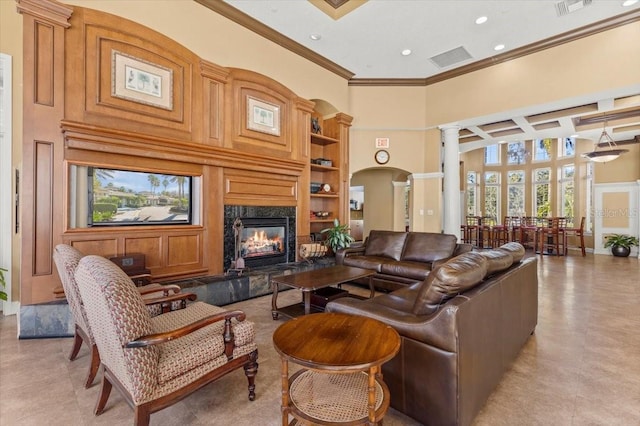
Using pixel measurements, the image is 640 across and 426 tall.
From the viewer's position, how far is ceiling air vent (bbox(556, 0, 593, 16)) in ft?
13.7

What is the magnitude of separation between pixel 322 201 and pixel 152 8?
409cm

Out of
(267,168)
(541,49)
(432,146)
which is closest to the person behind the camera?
(267,168)

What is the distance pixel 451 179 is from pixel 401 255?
290cm

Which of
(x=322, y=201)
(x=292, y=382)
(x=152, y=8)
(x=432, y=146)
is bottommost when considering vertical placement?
(x=292, y=382)

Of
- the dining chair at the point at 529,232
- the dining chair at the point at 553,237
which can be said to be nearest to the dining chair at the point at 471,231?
the dining chair at the point at 529,232

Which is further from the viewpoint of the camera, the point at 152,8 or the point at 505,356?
the point at 152,8

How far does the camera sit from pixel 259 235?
478 centimetres

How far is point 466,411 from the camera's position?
61.9 inches

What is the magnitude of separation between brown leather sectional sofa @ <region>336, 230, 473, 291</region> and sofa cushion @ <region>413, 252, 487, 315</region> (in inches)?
93.6

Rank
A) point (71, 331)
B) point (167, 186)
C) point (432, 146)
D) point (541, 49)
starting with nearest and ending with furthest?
point (71, 331), point (167, 186), point (541, 49), point (432, 146)

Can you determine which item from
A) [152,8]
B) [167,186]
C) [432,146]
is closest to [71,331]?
[167,186]

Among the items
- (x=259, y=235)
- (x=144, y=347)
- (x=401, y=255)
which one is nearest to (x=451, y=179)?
(x=401, y=255)

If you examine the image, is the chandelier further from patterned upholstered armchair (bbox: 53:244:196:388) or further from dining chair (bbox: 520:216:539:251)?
patterned upholstered armchair (bbox: 53:244:196:388)

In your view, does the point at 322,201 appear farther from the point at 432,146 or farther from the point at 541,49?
the point at 541,49
